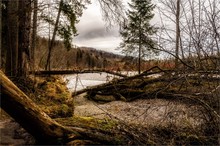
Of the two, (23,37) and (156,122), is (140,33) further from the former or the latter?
(23,37)

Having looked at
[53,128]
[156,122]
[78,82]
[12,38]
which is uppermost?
[12,38]

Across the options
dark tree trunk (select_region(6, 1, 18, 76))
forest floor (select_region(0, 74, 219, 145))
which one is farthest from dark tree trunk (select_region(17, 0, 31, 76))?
forest floor (select_region(0, 74, 219, 145))

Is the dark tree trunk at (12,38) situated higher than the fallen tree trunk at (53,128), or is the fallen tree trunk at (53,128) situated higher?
the dark tree trunk at (12,38)

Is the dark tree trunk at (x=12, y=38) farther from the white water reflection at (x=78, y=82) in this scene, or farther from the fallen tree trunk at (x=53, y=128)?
the fallen tree trunk at (x=53, y=128)

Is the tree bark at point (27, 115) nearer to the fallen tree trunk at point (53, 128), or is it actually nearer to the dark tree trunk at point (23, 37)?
the fallen tree trunk at point (53, 128)

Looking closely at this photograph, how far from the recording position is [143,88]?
10.3 metres

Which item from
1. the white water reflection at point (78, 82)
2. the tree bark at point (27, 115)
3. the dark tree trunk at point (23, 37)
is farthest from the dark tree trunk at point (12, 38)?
the tree bark at point (27, 115)

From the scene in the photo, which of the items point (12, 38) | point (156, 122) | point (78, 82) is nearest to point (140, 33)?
point (156, 122)

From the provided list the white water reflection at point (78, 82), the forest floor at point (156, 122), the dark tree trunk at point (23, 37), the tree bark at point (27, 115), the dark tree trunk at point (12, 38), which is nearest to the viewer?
the tree bark at point (27, 115)

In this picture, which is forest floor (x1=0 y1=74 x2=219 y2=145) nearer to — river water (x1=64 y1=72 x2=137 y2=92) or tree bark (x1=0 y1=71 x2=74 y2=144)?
tree bark (x1=0 y1=71 x2=74 y2=144)

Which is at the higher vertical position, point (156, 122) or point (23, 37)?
point (23, 37)

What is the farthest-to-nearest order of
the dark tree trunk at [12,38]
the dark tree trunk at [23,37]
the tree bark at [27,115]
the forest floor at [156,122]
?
1. the dark tree trunk at [23,37]
2. the dark tree trunk at [12,38]
3. the forest floor at [156,122]
4. the tree bark at [27,115]

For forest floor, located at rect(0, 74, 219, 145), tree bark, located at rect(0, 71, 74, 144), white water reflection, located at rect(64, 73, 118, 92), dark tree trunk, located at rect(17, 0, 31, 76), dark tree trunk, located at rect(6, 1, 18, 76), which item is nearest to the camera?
tree bark, located at rect(0, 71, 74, 144)

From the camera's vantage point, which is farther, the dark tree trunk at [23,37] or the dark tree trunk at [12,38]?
the dark tree trunk at [23,37]
